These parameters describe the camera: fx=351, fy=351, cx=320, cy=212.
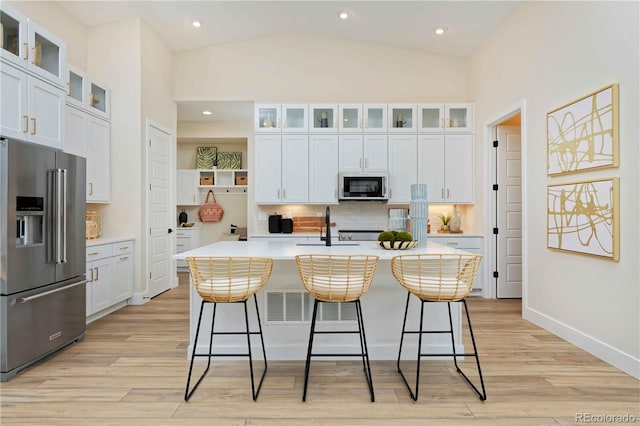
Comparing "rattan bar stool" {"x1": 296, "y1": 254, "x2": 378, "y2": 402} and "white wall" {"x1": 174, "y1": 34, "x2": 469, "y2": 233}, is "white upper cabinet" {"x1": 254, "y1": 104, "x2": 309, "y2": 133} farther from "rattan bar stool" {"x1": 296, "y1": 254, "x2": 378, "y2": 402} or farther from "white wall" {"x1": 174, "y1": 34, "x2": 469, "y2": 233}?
"rattan bar stool" {"x1": 296, "y1": 254, "x2": 378, "y2": 402}

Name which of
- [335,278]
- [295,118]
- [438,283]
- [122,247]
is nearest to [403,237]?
[438,283]

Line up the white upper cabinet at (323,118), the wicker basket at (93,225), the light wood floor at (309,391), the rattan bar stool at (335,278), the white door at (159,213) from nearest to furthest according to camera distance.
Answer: the light wood floor at (309,391) < the rattan bar stool at (335,278) < the wicker basket at (93,225) < the white door at (159,213) < the white upper cabinet at (323,118)

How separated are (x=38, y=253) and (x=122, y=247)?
59.8 inches

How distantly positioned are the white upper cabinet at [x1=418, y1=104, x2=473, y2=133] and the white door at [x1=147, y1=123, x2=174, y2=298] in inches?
144

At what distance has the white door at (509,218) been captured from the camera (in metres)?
4.63

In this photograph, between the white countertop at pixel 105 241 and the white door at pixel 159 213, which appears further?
the white door at pixel 159 213

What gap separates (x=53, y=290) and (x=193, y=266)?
4.37 feet

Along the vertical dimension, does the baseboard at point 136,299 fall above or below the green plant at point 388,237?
below

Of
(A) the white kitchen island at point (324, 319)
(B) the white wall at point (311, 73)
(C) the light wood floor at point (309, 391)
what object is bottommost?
(C) the light wood floor at point (309, 391)

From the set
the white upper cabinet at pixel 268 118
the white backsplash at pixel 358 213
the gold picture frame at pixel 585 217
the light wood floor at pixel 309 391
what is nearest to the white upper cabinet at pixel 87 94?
the white upper cabinet at pixel 268 118

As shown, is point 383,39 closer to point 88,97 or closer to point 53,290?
point 88,97

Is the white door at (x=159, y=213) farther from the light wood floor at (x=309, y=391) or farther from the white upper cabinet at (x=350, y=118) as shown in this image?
the white upper cabinet at (x=350, y=118)

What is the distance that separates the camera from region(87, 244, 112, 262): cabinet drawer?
352 centimetres

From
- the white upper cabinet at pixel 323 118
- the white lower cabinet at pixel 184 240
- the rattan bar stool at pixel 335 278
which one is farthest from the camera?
the white lower cabinet at pixel 184 240
